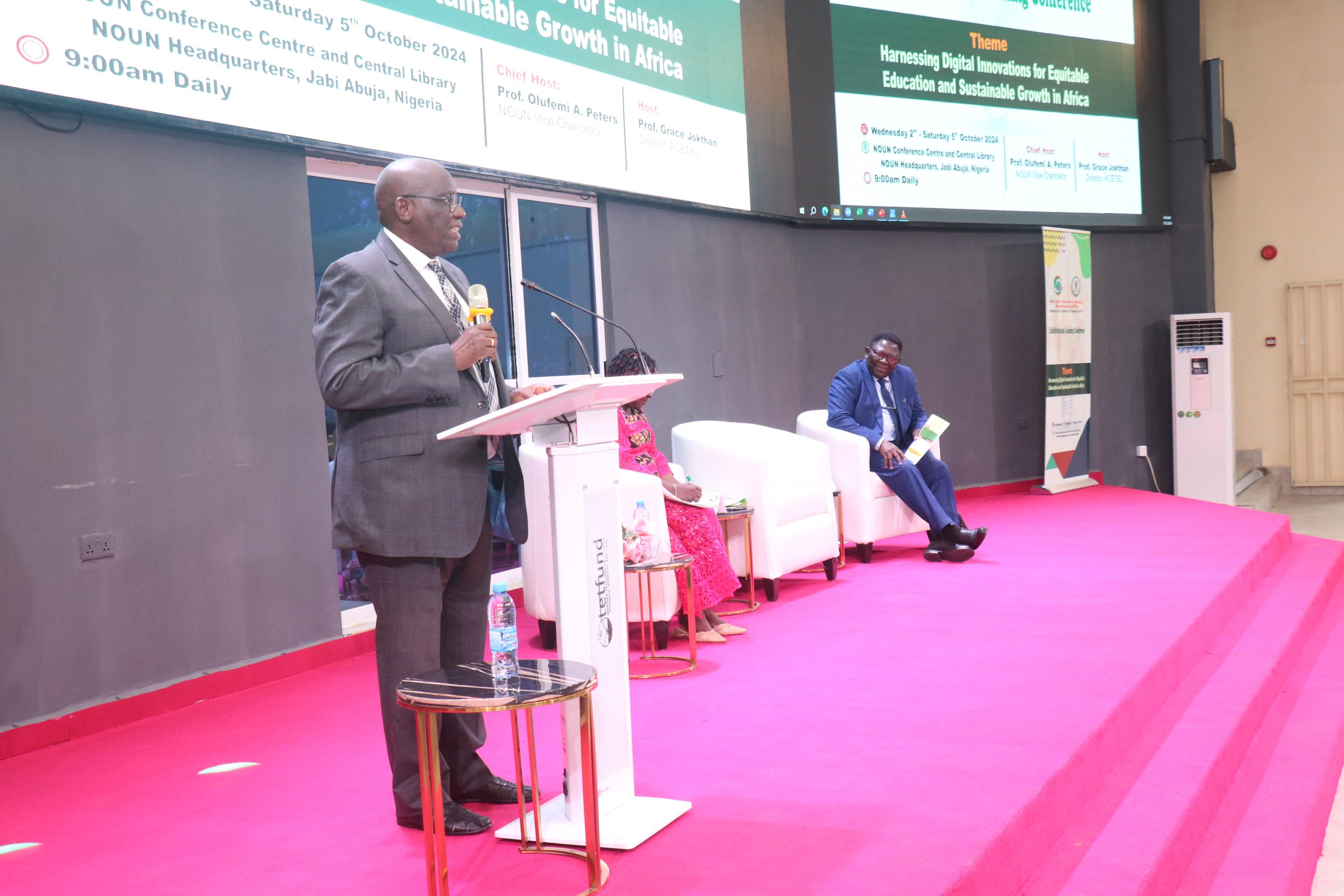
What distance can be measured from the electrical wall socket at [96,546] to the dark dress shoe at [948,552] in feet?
12.2

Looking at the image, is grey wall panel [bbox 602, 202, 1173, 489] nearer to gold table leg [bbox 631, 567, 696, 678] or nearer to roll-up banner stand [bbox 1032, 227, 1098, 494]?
roll-up banner stand [bbox 1032, 227, 1098, 494]

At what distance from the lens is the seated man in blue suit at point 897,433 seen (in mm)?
5461

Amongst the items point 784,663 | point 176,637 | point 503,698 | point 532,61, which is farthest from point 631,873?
point 532,61

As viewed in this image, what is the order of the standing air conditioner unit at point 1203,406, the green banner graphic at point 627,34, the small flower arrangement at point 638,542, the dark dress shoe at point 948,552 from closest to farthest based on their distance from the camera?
the small flower arrangement at point 638,542, the green banner graphic at point 627,34, the dark dress shoe at point 948,552, the standing air conditioner unit at point 1203,406

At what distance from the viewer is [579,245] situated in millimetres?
5484

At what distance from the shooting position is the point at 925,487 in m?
5.50

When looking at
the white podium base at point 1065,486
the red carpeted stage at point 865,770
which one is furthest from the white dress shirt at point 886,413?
the white podium base at point 1065,486

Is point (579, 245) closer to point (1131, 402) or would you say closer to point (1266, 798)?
point (1266, 798)

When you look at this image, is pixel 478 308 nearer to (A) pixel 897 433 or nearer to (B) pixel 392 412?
(B) pixel 392 412

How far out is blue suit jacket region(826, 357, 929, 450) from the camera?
225 inches

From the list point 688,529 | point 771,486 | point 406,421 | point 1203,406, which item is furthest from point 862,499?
point 1203,406

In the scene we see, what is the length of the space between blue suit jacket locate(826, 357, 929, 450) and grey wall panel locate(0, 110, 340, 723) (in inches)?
110

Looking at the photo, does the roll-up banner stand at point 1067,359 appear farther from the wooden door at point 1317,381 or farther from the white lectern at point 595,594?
the white lectern at point 595,594

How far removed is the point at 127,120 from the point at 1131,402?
7.76m
